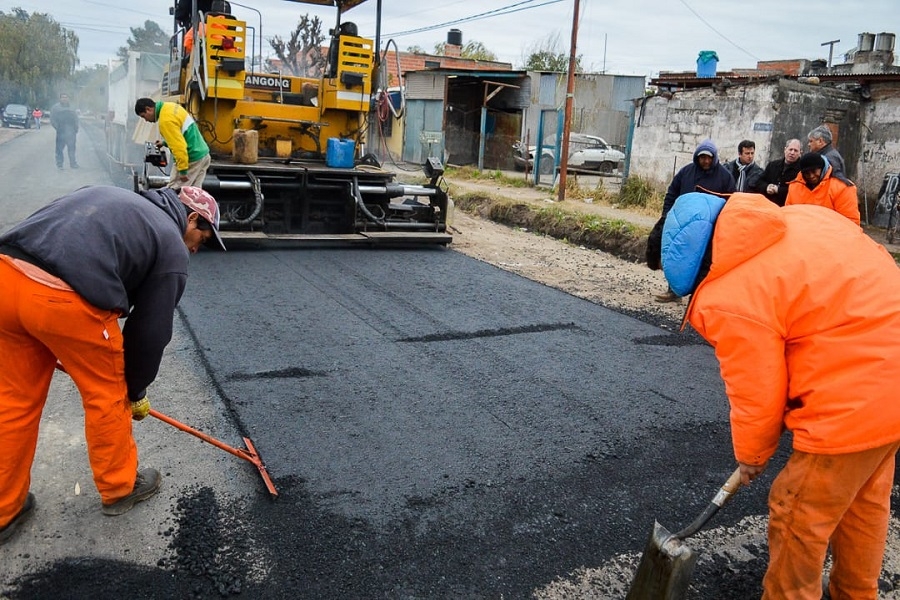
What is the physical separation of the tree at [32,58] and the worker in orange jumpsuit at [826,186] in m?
46.1

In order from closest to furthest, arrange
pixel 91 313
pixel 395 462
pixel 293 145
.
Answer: pixel 91 313, pixel 395 462, pixel 293 145

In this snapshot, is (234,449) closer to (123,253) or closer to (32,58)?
(123,253)

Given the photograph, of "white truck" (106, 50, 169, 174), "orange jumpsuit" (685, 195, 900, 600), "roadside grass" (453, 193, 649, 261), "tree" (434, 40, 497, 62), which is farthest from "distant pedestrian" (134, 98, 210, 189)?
"tree" (434, 40, 497, 62)

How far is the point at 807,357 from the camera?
2061 mm

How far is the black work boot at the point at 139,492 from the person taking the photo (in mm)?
2820

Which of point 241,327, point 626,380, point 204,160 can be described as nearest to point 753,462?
point 626,380

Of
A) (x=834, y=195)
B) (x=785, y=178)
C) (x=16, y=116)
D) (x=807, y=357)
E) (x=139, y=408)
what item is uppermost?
(x=16, y=116)

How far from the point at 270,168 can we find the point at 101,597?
21.0 ft

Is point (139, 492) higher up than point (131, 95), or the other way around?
point (131, 95)

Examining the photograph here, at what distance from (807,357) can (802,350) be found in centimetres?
2

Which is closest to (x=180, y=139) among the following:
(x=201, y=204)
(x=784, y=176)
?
(x=201, y=204)

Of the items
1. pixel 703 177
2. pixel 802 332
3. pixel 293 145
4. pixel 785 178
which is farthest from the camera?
pixel 293 145

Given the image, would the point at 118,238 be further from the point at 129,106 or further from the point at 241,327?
the point at 129,106

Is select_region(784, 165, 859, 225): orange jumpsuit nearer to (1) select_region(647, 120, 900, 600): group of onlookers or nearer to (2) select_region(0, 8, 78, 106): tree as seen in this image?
(1) select_region(647, 120, 900, 600): group of onlookers
